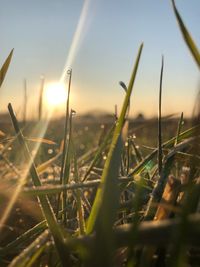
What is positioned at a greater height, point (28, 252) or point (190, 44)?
point (190, 44)

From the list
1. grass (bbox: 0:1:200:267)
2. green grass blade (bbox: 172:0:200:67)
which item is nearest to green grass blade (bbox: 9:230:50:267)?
grass (bbox: 0:1:200:267)

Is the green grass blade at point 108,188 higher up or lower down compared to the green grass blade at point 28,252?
higher up

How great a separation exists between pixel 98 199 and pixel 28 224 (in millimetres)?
661

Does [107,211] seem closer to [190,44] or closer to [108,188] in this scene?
[108,188]

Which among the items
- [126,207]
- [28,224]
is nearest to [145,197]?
[126,207]

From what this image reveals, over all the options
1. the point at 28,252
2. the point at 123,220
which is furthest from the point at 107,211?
the point at 123,220

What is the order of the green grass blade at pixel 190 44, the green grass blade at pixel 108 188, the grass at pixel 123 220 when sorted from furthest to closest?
the green grass blade at pixel 190 44
the green grass blade at pixel 108 188
the grass at pixel 123 220

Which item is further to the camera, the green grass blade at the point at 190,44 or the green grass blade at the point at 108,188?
the green grass blade at the point at 190,44

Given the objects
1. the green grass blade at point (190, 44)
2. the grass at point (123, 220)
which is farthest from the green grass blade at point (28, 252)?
the green grass blade at point (190, 44)

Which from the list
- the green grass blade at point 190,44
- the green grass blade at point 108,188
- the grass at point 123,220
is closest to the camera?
the grass at point 123,220

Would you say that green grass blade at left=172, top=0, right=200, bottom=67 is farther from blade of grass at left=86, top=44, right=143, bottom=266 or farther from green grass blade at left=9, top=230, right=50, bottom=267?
green grass blade at left=9, top=230, right=50, bottom=267

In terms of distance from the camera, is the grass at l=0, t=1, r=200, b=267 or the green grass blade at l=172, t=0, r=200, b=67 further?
the green grass blade at l=172, t=0, r=200, b=67

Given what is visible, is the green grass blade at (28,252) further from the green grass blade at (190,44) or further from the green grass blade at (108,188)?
the green grass blade at (190,44)

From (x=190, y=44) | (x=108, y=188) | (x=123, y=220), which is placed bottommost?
(x=123, y=220)
